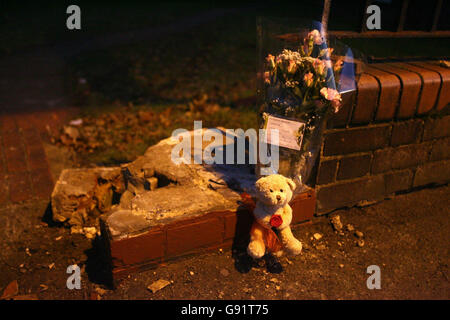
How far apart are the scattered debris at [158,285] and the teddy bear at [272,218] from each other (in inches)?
18.1

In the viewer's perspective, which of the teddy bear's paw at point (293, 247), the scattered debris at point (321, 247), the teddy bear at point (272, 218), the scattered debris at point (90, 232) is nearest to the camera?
the teddy bear at point (272, 218)

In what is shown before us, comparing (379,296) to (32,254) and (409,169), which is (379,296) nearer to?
(409,169)

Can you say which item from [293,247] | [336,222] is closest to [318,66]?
[293,247]

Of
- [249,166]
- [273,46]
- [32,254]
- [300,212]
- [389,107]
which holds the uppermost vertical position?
[273,46]

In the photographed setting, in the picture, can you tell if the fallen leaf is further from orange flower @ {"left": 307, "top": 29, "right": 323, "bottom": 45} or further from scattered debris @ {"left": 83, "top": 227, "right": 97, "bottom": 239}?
scattered debris @ {"left": 83, "top": 227, "right": 97, "bottom": 239}

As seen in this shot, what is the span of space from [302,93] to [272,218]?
2.23 feet

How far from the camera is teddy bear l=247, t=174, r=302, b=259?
81.6 inches

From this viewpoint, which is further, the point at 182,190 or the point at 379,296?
the point at 182,190

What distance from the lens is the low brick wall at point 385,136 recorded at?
2473mm

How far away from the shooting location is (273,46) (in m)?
2.39

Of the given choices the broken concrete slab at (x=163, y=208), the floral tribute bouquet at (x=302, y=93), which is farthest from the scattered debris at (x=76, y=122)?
the floral tribute bouquet at (x=302, y=93)

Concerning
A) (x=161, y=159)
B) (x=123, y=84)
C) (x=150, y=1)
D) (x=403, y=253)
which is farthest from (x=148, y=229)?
(x=150, y=1)

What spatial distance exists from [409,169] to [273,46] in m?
1.34

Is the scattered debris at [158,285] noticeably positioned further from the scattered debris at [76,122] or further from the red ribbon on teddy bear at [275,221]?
the scattered debris at [76,122]
